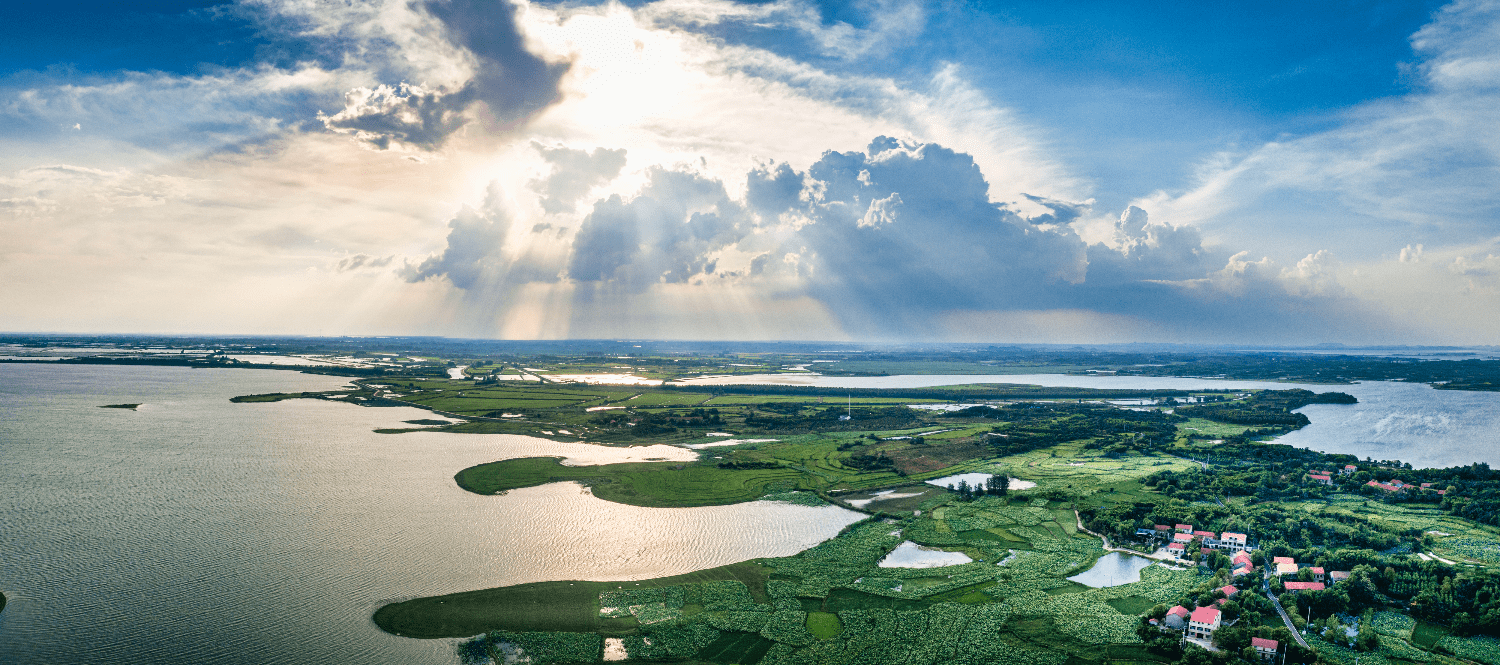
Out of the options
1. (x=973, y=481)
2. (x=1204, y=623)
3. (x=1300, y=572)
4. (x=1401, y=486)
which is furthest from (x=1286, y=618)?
(x=1401, y=486)

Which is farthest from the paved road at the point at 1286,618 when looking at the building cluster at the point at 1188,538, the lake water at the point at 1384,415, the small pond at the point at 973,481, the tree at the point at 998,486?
the lake water at the point at 1384,415

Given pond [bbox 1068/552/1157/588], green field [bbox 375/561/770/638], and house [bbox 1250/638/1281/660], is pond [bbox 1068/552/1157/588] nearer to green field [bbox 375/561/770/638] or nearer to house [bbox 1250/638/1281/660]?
house [bbox 1250/638/1281/660]

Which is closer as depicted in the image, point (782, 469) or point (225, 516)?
point (225, 516)

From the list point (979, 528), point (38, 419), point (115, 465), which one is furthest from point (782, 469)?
point (38, 419)

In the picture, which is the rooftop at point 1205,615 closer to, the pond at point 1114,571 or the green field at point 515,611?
the pond at point 1114,571

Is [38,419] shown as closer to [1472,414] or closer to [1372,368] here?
[1472,414]

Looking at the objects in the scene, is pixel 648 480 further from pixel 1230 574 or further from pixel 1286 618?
pixel 1286 618

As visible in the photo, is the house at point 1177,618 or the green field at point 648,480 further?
the green field at point 648,480

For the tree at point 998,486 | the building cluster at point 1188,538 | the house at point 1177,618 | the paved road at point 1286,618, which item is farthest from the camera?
the tree at point 998,486
